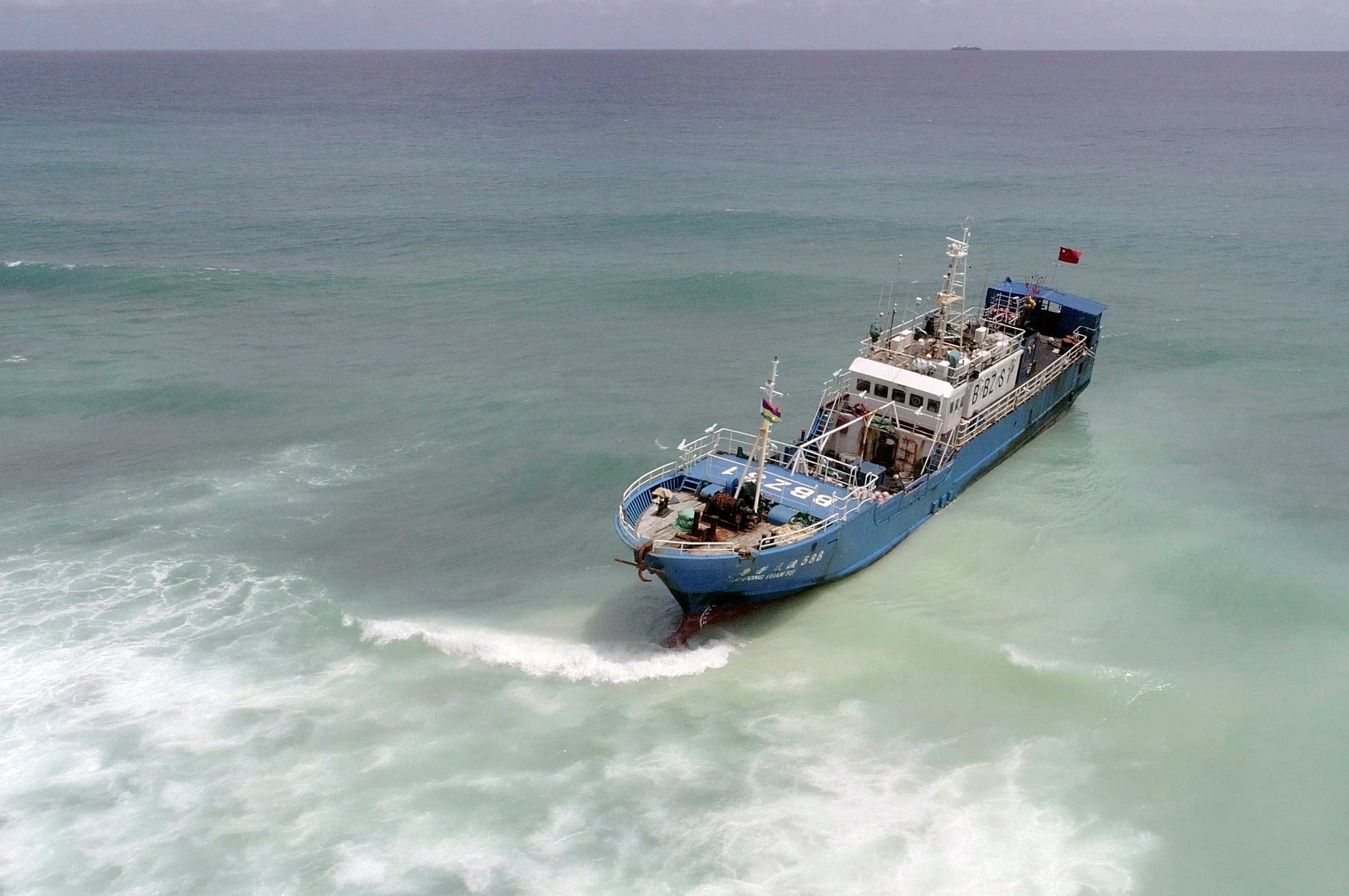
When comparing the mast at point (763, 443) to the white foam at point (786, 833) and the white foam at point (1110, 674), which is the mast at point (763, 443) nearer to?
the white foam at point (786, 833)

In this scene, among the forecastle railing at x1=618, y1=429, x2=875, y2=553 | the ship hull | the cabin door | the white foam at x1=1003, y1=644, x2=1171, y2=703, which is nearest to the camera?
the ship hull

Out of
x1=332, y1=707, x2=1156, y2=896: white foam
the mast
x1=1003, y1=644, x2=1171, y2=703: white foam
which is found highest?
the mast

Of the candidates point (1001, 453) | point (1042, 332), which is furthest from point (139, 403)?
point (1042, 332)

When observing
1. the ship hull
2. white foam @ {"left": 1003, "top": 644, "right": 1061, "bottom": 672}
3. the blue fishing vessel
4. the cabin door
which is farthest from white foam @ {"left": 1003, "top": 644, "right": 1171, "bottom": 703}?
the cabin door

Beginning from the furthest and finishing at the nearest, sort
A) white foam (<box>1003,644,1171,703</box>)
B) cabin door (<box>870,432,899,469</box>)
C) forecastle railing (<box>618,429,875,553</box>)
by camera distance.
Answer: cabin door (<box>870,432,899,469</box>)
forecastle railing (<box>618,429,875,553</box>)
white foam (<box>1003,644,1171,703</box>)

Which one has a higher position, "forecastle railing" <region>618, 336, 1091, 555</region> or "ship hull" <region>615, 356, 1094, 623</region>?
"forecastle railing" <region>618, 336, 1091, 555</region>

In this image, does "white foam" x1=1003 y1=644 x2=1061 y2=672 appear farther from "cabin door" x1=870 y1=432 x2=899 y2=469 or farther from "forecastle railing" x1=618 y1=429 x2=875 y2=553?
"cabin door" x1=870 y1=432 x2=899 y2=469

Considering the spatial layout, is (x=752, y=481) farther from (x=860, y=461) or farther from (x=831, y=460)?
(x=860, y=461)

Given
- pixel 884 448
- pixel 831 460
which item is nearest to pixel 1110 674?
pixel 831 460
